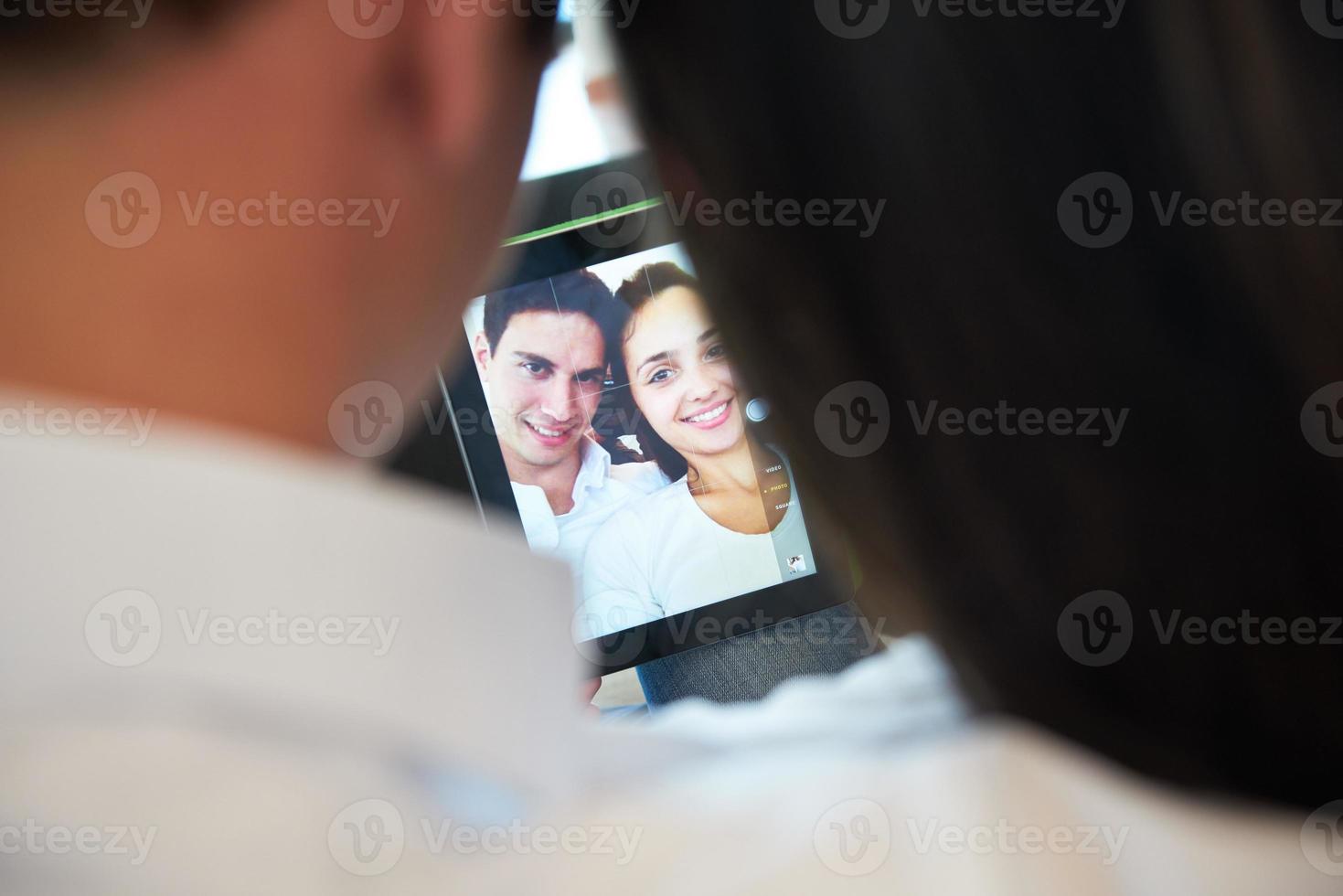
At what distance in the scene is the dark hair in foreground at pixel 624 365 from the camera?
65 cm

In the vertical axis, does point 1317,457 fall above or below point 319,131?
below

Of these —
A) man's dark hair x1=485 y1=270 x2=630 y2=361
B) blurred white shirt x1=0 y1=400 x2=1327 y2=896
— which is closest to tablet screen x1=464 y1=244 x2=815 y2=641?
man's dark hair x1=485 y1=270 x2=630 y2=361

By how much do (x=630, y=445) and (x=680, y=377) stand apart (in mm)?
61

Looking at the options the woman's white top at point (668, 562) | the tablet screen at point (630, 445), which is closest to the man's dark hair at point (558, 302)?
the tablet screen at point (630, 445)

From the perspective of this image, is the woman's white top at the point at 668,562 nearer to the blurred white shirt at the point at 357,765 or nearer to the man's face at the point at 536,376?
the man's face at the point at 536,376

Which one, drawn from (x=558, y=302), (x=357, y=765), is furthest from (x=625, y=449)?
(x=357, y=765)

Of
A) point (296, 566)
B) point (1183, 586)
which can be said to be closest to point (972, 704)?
point (1183, 586)

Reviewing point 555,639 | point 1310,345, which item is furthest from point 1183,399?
point 555,639

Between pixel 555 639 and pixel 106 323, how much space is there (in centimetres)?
15

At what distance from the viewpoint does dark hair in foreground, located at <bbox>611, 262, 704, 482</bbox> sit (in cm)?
65

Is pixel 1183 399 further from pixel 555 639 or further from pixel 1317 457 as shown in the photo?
pixel 555 639

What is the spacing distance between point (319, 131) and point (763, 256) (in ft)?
0.42

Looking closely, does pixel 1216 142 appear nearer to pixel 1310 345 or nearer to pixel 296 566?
pixel 1310 345

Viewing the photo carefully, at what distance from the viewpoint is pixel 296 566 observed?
0.23m
